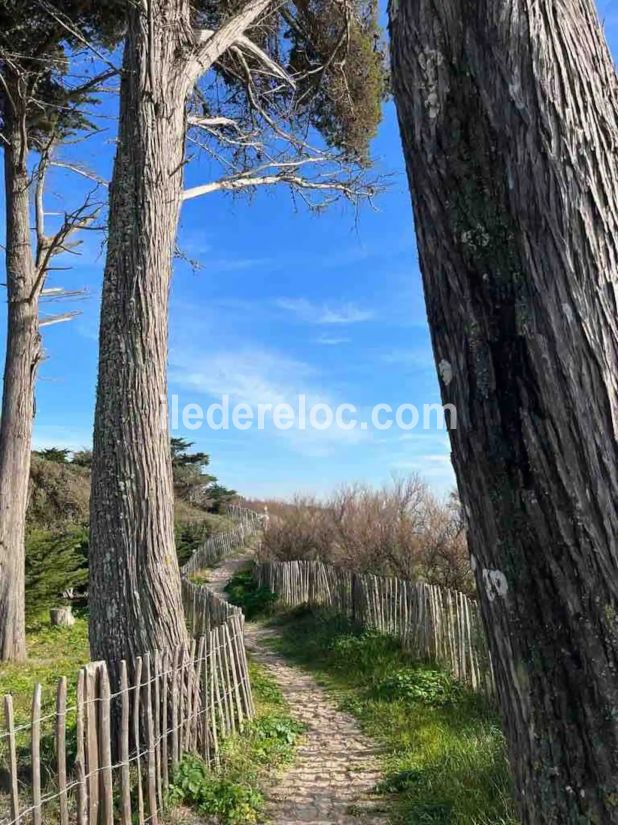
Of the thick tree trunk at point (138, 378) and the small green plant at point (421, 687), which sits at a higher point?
the thick tree trunk at point (138, 378)

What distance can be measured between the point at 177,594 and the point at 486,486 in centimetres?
416

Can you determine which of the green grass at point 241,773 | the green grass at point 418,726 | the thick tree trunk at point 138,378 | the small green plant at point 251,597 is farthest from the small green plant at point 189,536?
the thick tree trunk at point 138,378

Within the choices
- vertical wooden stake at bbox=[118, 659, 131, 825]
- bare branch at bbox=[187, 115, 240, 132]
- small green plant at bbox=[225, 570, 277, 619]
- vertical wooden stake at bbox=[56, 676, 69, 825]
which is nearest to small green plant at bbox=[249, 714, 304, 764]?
vertical wooden stake at bbox=[118, 659, 131, 825]

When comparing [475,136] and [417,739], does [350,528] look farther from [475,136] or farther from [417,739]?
[475,136]

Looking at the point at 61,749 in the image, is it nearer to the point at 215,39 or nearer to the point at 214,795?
the point at 214,795

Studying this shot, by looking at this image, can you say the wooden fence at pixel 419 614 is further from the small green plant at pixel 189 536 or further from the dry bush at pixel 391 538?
the small green plant at pixel 189 536

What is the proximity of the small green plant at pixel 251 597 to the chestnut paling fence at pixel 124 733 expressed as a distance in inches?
321

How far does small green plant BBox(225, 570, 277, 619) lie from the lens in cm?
1427

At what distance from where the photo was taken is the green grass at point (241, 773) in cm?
414

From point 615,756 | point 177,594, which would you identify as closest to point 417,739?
point 177,594

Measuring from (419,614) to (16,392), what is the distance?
6.60 metres

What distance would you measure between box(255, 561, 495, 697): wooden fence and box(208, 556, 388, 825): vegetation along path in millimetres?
1284

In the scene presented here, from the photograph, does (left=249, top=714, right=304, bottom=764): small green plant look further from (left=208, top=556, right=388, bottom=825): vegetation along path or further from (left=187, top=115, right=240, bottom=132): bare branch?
(left=187, top=115, right=240, bottom=132): bare branch

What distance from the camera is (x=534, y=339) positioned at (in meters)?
1.35
